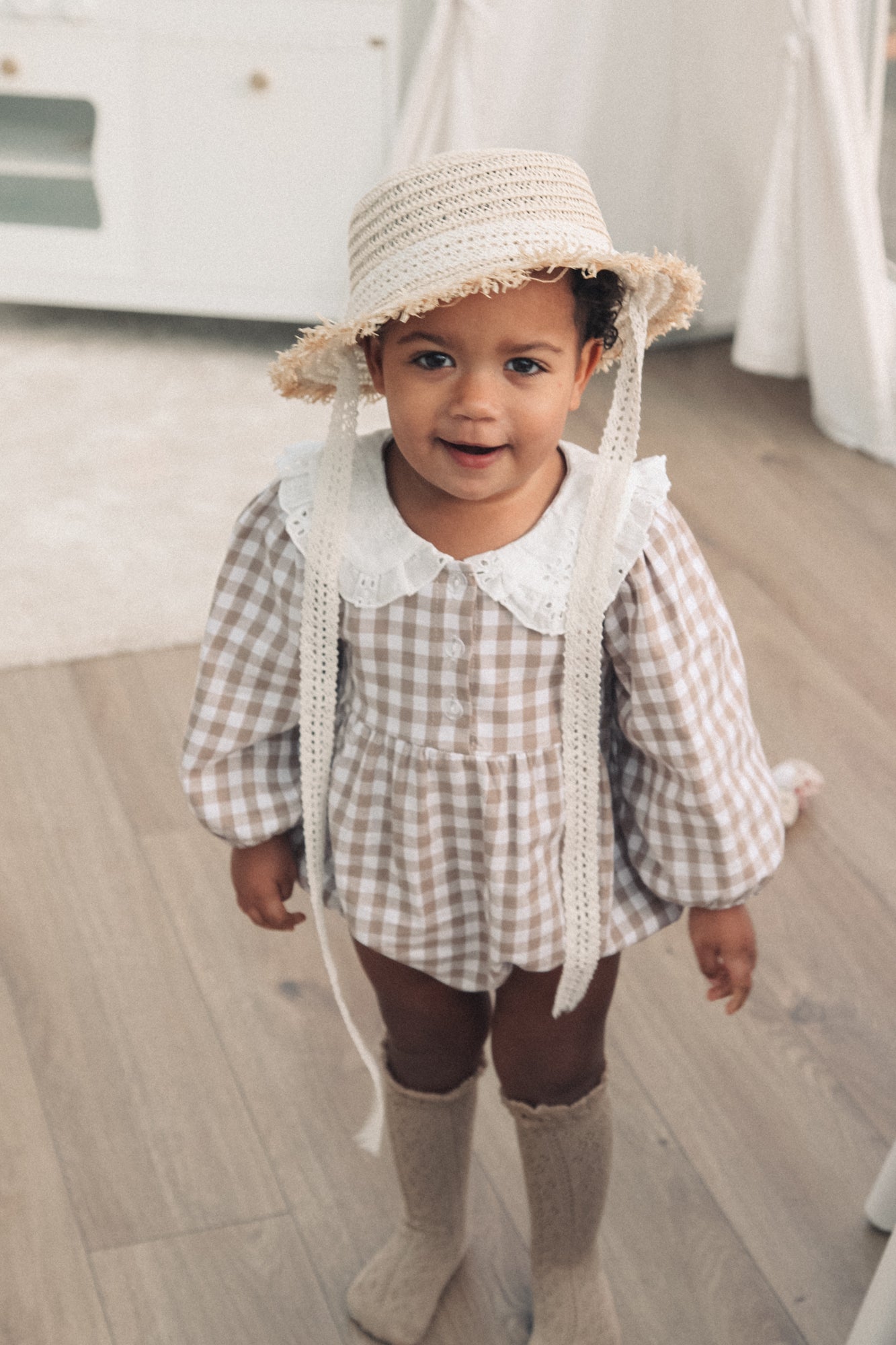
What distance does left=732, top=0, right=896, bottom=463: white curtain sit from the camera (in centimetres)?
242

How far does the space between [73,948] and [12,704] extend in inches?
18.2

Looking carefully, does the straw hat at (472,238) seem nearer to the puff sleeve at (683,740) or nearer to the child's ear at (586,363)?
the child's ear at (586,363)

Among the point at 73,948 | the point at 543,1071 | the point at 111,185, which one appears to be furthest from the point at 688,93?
the point at 543,1071

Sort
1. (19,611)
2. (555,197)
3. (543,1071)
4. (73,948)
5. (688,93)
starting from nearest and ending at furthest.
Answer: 1. (555,197)
2. (543,1071)
3. (73,948)
4. (19,611)
5. (688,93)

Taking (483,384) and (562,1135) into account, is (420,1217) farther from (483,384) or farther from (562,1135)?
(483,384)

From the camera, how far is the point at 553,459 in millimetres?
958

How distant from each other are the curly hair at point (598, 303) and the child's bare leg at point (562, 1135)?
0.42 metres

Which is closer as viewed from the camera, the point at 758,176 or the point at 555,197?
the point at 555,197

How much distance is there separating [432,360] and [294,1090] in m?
0.78

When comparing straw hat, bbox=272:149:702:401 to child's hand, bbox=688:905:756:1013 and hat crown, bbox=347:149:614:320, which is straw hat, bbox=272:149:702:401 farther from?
child's hand, bbox=688:905:756:1013

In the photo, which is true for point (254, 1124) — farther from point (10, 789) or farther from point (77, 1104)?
point (10, 789)

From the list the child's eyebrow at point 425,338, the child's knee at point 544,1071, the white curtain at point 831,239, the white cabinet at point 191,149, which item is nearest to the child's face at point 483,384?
the child's eyebrow at point 425,338

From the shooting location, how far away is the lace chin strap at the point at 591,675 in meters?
0.91

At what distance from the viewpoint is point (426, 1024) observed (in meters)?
1.08
